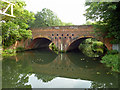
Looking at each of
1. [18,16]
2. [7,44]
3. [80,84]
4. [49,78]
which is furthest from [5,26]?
[80,84]

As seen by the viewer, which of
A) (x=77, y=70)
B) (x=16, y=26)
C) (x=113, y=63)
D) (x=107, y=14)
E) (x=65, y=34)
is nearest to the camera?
(x=77, y=70)

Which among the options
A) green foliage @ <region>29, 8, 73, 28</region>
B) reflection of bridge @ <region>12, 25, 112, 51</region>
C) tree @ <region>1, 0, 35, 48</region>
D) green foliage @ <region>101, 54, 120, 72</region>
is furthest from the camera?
green foliage @ <region>29, 8, 73, 28</region>

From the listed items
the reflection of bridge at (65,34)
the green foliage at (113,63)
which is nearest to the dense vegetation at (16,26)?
the reflection of bridge at (65,34)

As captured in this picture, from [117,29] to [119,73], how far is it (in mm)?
4404

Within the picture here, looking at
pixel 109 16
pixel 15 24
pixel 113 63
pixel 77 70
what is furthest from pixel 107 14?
pixel 15 24

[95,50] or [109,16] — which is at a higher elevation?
[109,16]

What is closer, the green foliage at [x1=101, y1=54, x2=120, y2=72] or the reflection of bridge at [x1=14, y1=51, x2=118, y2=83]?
the reflection of bridge at [x1=14, y1=51, x2=118, y2=83]

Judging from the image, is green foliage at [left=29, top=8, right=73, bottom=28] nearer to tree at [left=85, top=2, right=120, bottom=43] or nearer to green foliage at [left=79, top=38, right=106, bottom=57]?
green foliage at [left=79, top=38, right=106, bottom=57]

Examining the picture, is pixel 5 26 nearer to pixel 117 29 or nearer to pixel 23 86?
pixel 23 86

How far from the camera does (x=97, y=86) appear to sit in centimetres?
491

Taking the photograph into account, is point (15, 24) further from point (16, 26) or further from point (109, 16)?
point (109, 16)

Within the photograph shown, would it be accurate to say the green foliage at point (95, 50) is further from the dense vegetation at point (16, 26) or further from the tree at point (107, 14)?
the dense vegetation at point (16, 26)

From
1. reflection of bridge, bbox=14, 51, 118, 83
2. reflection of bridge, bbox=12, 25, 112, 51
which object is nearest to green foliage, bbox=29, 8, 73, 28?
reflection of bridge, bbox=12, 25, 112, 51

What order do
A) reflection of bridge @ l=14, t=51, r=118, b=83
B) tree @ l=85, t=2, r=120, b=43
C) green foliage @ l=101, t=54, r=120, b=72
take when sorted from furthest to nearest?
1. tree @ l=85, t=2, r=120, b=43
2. green foliage @ l=101, t=54, r=120, b=72
3. reflection of bridge @ l=14, t=51, r=118, b=83
